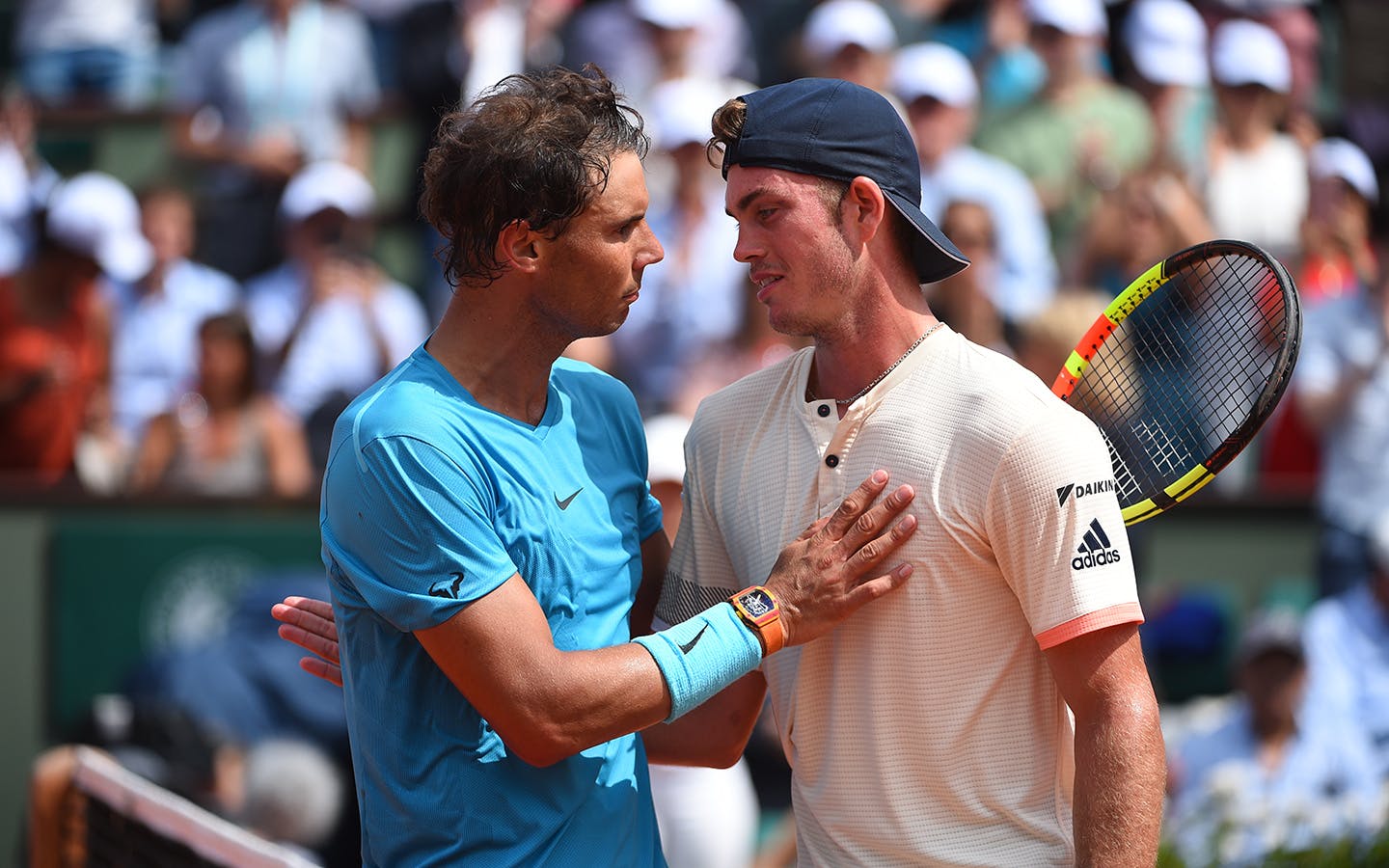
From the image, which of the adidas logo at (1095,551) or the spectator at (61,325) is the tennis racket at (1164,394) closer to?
the adidas logo at (1095,551)

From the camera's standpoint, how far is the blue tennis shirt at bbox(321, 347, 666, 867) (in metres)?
2.52

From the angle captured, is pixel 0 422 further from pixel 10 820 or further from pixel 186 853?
pixel 186 853

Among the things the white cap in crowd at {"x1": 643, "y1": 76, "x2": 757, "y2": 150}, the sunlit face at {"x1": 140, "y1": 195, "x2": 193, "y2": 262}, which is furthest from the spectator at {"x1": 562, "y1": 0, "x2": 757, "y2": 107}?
the sunlit face at {"x1": 140, "y1": 195, "x2": 193, "y2": 262}

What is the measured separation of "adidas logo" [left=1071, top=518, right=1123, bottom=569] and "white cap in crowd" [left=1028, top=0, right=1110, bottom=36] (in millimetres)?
5989

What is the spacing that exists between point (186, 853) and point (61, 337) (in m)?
4.38

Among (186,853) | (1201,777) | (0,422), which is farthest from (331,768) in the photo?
(1201,777)

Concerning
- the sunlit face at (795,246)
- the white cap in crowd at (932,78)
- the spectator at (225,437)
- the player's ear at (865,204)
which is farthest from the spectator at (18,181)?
the player's ear at (865,204)

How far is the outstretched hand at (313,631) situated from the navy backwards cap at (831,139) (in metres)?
1.10

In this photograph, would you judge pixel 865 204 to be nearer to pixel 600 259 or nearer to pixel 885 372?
pixel 885 372

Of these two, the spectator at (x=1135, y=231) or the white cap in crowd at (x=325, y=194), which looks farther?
the white cap in crowd at (x=325, y=194)

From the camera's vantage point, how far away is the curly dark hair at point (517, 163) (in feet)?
8.75

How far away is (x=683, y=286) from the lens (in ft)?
24.1

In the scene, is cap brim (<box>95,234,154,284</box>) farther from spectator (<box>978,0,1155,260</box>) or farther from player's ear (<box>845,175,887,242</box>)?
player's ear (<box>845,175,887,242</box>)

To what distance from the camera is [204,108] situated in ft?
29.0
